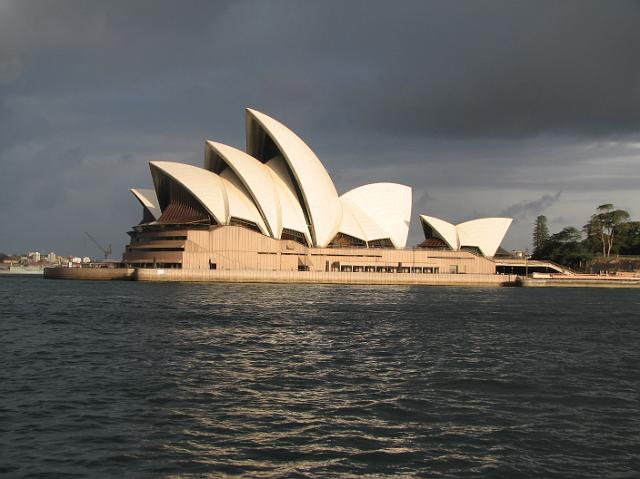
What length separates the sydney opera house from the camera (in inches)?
3425

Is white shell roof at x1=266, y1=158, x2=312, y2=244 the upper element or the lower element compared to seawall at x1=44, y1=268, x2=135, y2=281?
upper

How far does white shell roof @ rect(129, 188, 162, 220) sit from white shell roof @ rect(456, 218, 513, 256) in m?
49.3

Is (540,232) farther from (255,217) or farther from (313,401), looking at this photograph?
(313,401)

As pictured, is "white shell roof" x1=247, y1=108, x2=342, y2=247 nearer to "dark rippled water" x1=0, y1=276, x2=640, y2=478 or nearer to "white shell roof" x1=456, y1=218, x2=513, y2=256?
"white shell roof" x1=456, y1=218, x2=513, y2=256

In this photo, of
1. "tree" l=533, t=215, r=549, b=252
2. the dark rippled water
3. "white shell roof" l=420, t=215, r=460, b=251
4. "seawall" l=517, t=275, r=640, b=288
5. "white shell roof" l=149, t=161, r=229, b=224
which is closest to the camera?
the dark rippled water

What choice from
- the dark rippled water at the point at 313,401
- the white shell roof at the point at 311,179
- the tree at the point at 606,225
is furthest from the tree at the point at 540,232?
the dark rippled water at the point at 313,401

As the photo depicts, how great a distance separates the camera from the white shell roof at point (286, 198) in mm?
90900

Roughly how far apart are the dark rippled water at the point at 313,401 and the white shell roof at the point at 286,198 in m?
57.5

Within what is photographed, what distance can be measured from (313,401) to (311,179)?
74.7 meters

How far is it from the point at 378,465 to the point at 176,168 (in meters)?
79.1

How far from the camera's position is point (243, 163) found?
87.2 metres

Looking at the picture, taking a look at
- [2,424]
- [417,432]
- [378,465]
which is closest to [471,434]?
[417,432]

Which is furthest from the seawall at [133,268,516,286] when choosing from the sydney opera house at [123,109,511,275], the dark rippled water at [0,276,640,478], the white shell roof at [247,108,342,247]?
the dark rippled water at [0,276,640,478]

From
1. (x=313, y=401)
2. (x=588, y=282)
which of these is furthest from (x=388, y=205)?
(x=313, y=401)
